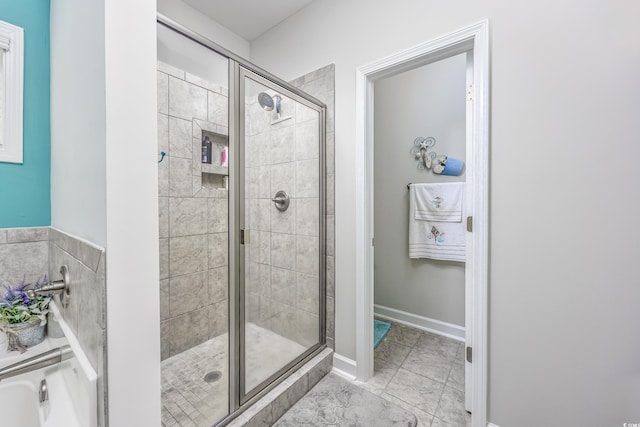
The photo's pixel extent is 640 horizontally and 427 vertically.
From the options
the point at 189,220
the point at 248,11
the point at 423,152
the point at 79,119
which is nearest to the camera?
the point at 79,119

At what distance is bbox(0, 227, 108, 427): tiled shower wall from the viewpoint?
0.61m

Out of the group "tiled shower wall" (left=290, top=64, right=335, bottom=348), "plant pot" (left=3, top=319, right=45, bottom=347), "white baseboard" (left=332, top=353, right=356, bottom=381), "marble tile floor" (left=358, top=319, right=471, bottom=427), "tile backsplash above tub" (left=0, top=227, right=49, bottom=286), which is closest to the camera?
"plant pot" (left=3, top=319, right=45, bottom=347)

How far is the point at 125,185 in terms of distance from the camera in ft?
2.01

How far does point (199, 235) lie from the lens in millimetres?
1721

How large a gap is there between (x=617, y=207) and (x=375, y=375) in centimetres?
157

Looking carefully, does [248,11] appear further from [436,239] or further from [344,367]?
[344,367]

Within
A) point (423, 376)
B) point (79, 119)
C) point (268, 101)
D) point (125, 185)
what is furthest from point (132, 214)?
point (423, 376)

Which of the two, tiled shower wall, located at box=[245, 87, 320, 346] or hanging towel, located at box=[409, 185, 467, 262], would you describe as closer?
tiled shower wall, located at box=[245, 87, 320, 346]

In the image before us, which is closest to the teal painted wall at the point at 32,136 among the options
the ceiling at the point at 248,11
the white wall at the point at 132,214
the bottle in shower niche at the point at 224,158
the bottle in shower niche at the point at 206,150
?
the bottle in shower niche at the point at 206,150

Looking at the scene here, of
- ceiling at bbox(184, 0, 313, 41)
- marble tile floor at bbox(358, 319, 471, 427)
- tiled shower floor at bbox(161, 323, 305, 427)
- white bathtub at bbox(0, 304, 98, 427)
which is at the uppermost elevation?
ceiling at bbox(184, 0, 313, 41)

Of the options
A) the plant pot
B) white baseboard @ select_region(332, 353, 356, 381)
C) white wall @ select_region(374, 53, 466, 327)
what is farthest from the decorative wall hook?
the plant pot

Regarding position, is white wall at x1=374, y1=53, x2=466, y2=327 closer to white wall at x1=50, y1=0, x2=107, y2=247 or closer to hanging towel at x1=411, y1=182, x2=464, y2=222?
hanging towel at x1=411, y1=182, x2=464, y2=222

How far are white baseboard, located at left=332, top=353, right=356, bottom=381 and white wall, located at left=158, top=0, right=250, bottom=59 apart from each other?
2511 mm

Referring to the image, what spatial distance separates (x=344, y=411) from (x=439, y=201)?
1.78 meters
